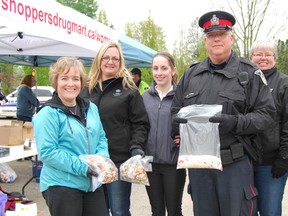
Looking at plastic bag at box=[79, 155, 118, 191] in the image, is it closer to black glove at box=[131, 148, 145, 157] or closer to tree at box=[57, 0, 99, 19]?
black glove at box=[131, 148, 145, 157]

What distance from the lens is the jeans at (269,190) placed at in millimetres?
3045

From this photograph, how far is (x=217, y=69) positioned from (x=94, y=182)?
1264mm

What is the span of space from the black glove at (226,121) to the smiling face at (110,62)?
1.19 meters

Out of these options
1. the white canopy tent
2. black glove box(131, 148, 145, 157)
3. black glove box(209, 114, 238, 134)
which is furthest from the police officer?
the white canopy tent

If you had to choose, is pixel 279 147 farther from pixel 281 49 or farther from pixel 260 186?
pixel 281 49

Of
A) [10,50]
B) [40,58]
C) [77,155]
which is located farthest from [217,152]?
[40,58]

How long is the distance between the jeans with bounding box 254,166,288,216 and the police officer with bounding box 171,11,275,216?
44cm

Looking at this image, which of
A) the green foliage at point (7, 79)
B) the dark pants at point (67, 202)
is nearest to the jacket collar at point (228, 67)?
the dark pants at point (67, 202)

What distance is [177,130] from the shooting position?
2.89 meters

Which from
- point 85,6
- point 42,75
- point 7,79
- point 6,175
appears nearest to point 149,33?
point 42,75

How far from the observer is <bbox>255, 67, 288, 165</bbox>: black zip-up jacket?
9.68 ft

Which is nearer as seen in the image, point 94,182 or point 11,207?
point 94,182

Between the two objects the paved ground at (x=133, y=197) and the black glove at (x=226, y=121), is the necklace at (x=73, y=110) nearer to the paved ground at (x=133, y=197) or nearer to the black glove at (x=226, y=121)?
the black glove at (x=226, y=121)

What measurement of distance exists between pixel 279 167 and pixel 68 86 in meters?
1.83
